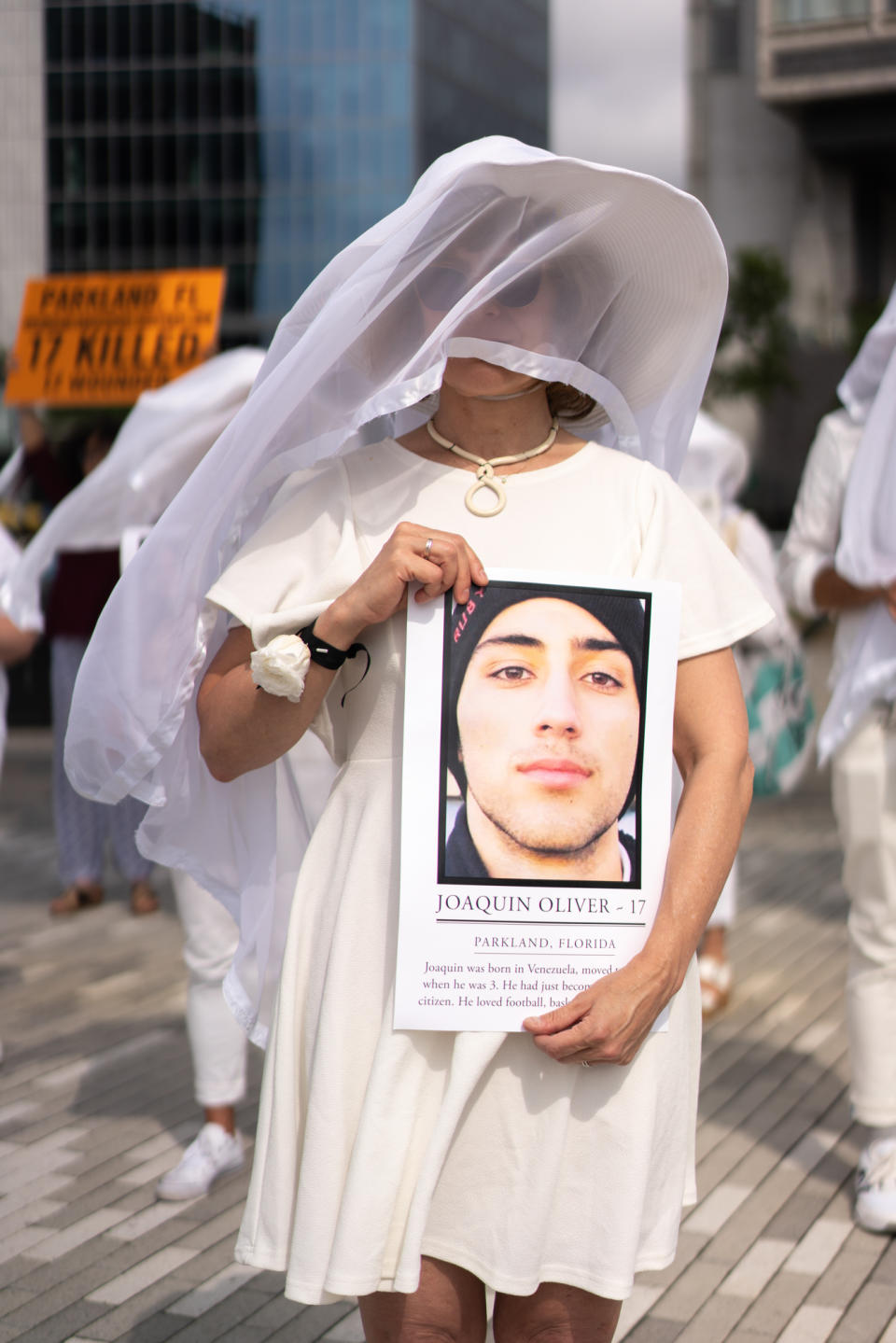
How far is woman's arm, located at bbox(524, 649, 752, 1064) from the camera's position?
2.09 metres

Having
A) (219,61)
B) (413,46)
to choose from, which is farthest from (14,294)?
(413,46)

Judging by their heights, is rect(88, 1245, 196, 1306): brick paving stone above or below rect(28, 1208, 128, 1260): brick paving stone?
above

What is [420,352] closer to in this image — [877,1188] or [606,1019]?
[606,1019]

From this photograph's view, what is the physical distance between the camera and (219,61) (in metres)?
67.1

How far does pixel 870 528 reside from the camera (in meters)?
4.04

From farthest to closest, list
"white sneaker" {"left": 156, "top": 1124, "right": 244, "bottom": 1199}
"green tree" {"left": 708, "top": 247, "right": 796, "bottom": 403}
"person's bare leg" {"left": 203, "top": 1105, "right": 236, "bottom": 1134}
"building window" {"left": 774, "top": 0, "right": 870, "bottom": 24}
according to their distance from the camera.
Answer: "building window" {"left": 774, "top": 0, "right": 870, "bottom": 24}
"green tree" {"left": 708, "top": 247, "right": 796, "bottom": 403}
"person's bare leg" {"left": 203, "top": 1105, "right": 236, "bottom": 1134}
"white sneaker" {"left": 156, "top": 1124, "right": 244, "bottom": 1199}

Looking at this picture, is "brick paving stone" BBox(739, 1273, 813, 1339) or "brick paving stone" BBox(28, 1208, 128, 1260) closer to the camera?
"brick paving stone" BBox(739, 1273, 813, 1339)

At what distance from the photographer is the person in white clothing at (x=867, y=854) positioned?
4.07m

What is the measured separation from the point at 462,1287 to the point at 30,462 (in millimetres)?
5732

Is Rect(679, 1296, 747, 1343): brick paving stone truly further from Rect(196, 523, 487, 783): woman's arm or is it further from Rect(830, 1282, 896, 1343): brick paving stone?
Rect(196, 523, 487, 783): woman's arm

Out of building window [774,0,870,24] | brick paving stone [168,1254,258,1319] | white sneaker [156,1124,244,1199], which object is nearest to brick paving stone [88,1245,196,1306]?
brick paving stone [168,1254,258,1319]

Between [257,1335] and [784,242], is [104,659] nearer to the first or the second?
[257,1335]

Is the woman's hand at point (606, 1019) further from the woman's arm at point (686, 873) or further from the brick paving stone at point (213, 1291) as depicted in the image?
the brick paving stone at point (213, 1291)

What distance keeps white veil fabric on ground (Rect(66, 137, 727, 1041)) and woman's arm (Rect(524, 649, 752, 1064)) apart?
46 cm
